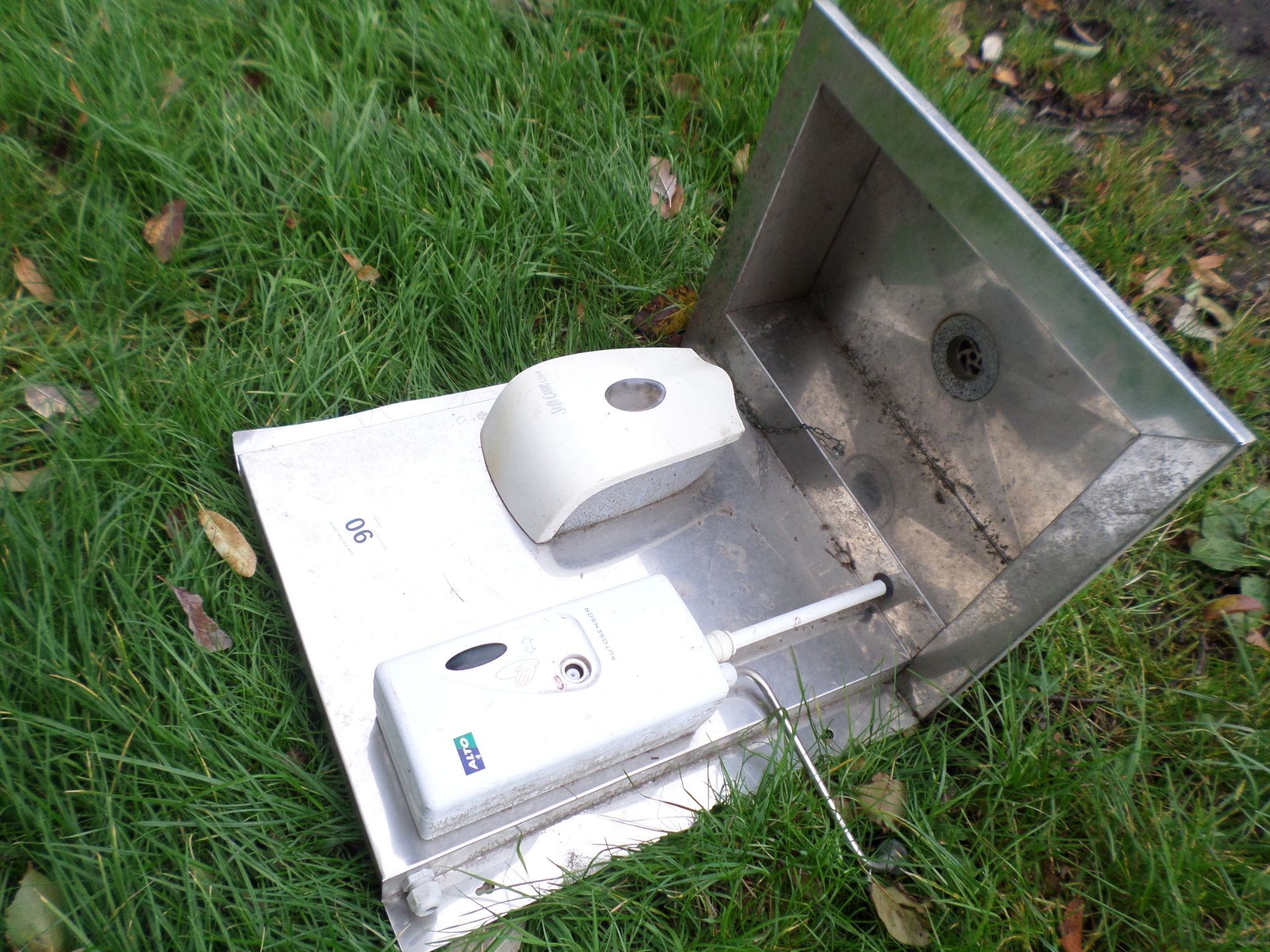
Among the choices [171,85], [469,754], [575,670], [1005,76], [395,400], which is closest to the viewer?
[469,754]

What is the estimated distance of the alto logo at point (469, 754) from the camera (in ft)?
3.11

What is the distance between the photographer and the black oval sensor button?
1.02 metres

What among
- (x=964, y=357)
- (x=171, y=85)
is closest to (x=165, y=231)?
(x=171, y=85)

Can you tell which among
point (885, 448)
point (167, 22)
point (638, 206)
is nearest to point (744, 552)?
point (885, 448)

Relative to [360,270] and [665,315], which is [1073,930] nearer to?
[665,315]

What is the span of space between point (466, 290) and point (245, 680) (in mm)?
822

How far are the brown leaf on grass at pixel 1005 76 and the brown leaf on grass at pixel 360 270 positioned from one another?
186cm

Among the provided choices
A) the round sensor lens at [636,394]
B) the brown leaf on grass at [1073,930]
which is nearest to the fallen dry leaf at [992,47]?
the round sensor lens at [636,394]

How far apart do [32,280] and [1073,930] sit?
2.07 meters

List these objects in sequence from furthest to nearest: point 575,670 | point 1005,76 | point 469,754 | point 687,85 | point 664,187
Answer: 1. point 1005,76
2. point 687,85
3. point 664,187
4. point 575,670
5. point 469,754

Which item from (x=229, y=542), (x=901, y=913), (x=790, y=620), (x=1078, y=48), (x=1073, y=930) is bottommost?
(x=1073, y=930)

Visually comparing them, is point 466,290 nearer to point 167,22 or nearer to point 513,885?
point 167,22

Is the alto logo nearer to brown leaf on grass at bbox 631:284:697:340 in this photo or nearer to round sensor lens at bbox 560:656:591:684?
round sensor lens at bbox 560:656:591:684

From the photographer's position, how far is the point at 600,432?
1.24 meters
